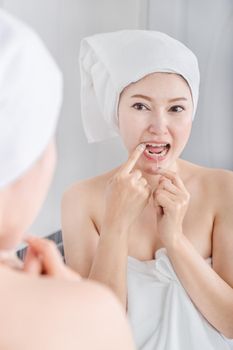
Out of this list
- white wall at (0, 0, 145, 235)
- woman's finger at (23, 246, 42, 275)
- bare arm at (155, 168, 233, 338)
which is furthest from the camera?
white wall at (0, 0, 145, 235)

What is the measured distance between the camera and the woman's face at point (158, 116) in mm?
1411

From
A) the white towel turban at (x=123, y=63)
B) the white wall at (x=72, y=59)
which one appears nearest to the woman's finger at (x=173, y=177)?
the white towel turban at (x=123, y=63)

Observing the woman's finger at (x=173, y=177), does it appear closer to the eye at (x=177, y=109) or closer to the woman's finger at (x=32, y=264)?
the eye at (x=177, y=109)

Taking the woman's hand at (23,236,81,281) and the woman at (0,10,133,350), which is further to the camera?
the woman's hand at (23,236,81,281)

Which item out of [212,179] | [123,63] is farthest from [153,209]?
[123,63]

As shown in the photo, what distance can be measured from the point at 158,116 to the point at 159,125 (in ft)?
0.07

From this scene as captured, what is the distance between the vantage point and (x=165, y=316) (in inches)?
52.4

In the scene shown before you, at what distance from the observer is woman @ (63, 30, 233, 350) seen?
133 centimetres

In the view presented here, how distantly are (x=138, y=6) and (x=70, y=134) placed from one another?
22.2 inches

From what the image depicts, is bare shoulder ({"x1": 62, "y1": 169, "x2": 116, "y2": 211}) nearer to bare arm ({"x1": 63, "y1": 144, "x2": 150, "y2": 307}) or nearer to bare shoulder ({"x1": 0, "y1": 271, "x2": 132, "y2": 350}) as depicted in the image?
bare arm ({"x1": 63, "y1": 144, "x2": 150, "y2": 307})

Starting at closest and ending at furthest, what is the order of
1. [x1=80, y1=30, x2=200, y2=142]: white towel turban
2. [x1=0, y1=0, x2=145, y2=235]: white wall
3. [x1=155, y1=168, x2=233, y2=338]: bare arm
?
1. [x1=155, y1=168, x2=233, y2=338]: bare arm
2. [x1=80, y1=30, x2=200, y2=142]: white towel turban
3. [x1=0, y1=0, x2=145, y2=235]: white wall

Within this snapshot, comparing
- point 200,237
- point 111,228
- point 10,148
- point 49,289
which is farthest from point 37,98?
point 200,237

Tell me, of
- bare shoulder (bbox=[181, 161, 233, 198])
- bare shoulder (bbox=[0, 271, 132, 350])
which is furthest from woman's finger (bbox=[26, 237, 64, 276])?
bare shoulder (bbox=[181, 161, 233, 198])

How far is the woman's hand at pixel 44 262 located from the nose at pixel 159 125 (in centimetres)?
69
